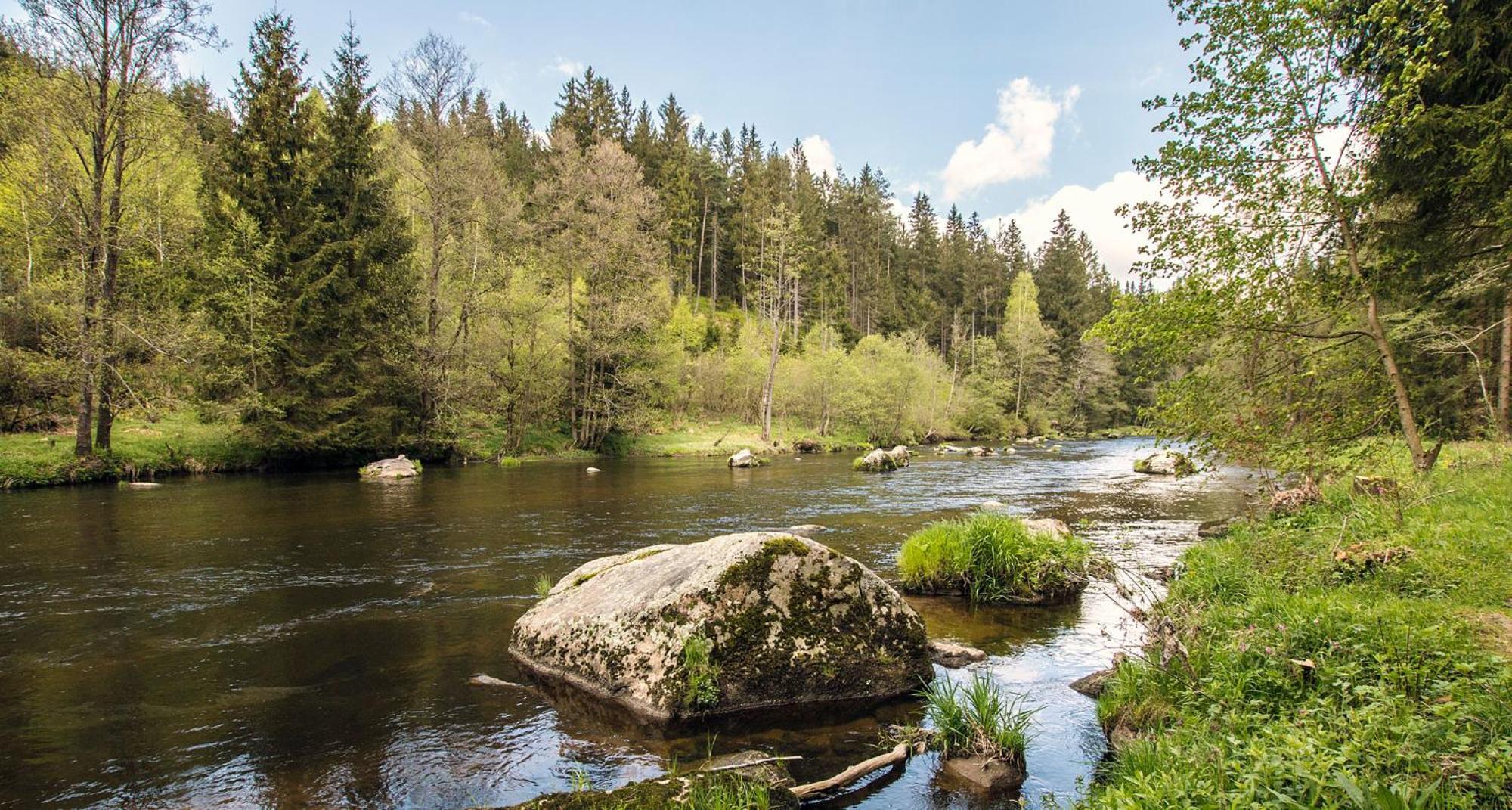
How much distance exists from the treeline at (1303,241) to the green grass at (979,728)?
6030 millimetres

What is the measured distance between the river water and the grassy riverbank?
96 centimetres

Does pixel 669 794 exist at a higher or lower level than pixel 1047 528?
lower

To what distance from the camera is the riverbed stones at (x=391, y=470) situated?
84.7 feet

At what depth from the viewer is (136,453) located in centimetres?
2400

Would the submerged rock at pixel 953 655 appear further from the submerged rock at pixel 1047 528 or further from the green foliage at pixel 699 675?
the submerged rock at pixel 1047 528

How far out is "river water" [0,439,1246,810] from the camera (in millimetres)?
5250

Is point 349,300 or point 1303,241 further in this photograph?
point 349,300

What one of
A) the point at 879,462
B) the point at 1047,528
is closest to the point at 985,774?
the point at 1047,528

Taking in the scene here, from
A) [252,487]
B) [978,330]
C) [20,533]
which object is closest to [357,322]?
[252,487]

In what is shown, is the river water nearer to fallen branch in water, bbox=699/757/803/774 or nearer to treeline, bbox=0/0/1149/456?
fallen branch in water, bbox=699/757/803/774

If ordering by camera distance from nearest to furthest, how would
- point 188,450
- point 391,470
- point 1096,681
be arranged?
point 1096,681 → point 188,450 → point 391,470

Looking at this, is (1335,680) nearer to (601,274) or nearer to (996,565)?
(996,565)

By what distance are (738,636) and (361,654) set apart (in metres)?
4.52

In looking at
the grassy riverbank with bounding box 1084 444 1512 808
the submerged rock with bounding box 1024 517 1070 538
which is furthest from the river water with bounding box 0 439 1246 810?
the submerged rock with bounding box 1024 517 1070 538
